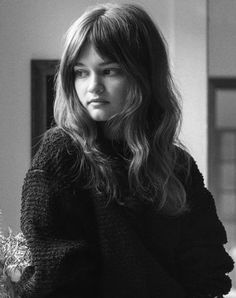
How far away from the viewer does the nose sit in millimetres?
791

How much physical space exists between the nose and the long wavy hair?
0.10 ft

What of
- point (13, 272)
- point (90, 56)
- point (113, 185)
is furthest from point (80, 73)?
point (13, 272)

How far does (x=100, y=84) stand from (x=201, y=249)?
265mm

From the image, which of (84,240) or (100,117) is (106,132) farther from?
(84,240)

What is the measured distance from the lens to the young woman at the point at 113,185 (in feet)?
2.51

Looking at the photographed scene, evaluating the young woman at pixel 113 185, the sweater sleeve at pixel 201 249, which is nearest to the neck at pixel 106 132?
the young woman at pixel 113 185

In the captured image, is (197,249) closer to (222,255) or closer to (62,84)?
(222,255)

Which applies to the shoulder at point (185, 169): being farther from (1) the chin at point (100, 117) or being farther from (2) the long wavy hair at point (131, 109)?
(1) the chin at point (100, 117)

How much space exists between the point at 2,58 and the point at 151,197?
2892mm

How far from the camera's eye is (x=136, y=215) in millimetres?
806

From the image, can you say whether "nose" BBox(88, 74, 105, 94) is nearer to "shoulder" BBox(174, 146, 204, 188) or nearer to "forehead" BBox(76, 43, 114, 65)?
"forehead" BBox(76, 43, 114, 65)

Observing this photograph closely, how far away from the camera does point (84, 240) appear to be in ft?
2.53

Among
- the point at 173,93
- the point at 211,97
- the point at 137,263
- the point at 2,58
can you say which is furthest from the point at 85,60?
the point at 211,97

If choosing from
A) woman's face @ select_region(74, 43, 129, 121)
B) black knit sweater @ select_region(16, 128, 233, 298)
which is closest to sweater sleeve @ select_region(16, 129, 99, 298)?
black knit sweater @ select_region(16, 128, 233, 298)
